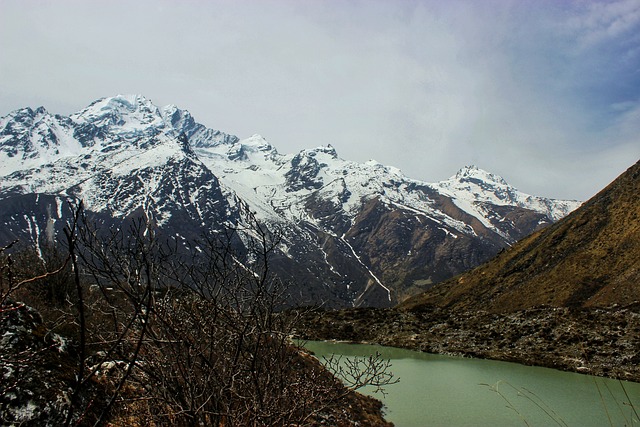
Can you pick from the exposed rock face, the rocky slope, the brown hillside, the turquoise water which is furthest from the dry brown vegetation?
the brown hillside

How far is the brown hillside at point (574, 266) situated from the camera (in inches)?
2235

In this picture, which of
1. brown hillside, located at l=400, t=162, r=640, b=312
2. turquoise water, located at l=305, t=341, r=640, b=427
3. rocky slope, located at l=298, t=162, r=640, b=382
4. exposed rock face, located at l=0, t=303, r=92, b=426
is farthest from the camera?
brown hillside, located at l=400, t=162, r=640, b=312

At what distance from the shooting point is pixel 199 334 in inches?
193

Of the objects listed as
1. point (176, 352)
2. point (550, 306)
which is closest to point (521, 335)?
point (550, 306)

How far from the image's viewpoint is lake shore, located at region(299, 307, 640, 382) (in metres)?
34.1

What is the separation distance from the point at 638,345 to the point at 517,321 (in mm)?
15795

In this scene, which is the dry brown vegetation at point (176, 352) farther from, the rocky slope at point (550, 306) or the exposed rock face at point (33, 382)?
the rocky slope at point (550, 306)

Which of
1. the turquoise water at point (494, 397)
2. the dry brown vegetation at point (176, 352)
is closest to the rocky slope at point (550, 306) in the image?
the turquoise water at point (494, 397)

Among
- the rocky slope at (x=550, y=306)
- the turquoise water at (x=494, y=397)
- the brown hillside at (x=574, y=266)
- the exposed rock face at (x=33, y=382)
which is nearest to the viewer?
the exposed rock face at (x=33, y=382)

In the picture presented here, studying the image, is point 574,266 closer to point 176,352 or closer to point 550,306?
point 550,306

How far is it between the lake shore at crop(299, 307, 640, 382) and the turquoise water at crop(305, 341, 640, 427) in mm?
1771

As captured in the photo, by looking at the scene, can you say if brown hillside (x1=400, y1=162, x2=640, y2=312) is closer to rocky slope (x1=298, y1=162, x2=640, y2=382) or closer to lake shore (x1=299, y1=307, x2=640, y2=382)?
rocky slope (x1=298, y1=162, x2=640, y2=382)

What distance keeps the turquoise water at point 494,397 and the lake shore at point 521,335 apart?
1771mm

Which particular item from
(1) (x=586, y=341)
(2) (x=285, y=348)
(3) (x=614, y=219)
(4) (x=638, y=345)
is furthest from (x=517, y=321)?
(2) (x=285, y=348)
